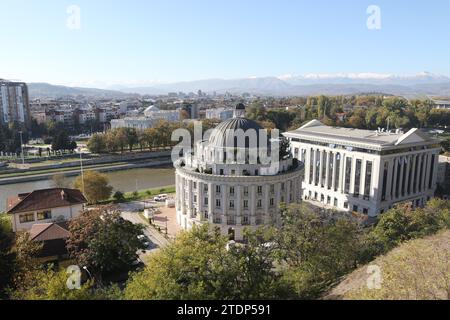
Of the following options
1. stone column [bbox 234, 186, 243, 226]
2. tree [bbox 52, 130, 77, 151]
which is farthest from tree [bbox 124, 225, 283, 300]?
tree [bbox 52, 130, 77, 151]

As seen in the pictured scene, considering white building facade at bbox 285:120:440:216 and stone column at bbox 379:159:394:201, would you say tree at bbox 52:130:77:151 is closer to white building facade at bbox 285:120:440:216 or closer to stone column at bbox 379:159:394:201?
white building facade at bbox 285:120:440:216

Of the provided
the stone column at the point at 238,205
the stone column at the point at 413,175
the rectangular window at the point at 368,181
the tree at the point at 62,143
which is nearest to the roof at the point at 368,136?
the stone column at the point at 413,175

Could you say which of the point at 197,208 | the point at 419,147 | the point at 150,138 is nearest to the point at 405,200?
the point at 419,147

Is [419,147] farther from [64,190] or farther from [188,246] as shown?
[64,190]

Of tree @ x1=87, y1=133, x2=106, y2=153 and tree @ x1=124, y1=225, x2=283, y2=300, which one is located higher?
tree @ x1=124, y1=225, x2=283, y2=300

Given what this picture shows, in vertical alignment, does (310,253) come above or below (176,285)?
below

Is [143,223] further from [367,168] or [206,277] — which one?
[367,168]
